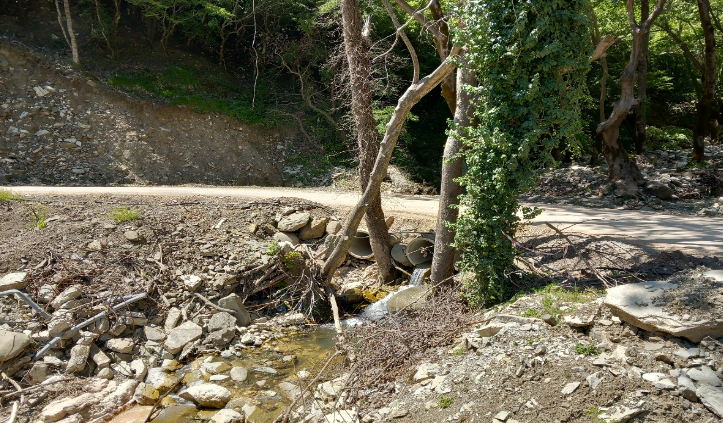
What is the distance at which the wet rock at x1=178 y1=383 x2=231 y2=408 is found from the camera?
260 inches

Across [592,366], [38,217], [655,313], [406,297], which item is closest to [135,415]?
[406,297]

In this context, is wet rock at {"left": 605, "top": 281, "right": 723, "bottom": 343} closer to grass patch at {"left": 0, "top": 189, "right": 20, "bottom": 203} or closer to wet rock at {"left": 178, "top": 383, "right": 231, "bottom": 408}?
wet rock at {"left": 178, "top": 383, "right": 231, "bottom": 408}

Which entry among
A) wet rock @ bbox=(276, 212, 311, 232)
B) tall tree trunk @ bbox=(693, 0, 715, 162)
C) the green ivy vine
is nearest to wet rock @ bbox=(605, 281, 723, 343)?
the green ivy vine

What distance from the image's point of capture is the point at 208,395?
21.8ft

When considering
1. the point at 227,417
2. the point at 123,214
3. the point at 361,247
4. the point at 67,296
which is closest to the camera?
the point at 227,417

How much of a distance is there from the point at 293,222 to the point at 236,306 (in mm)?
2647

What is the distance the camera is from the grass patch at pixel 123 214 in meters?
9.81

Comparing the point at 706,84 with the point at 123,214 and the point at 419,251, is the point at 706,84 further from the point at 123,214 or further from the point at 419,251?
the point at 123,214

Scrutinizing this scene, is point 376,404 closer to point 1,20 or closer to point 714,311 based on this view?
point 714,311

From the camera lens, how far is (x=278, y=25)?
1936 cm

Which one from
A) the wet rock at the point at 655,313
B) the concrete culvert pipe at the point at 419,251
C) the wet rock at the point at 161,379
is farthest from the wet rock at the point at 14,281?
the wet rock at the point at 655,313

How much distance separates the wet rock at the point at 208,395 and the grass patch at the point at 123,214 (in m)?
4.25

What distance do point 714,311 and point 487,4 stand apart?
4.32m

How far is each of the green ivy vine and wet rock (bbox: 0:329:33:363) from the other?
6.06 m
